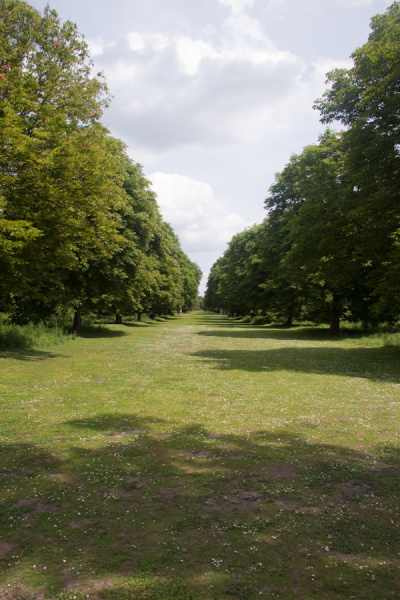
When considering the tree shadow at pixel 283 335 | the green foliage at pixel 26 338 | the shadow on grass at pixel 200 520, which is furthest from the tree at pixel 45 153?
the tree shadow at pixel 283 335

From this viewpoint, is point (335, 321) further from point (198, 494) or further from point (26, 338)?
point (198, 494)

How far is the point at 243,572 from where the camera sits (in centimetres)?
370

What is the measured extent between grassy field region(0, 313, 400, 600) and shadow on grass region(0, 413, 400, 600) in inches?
0.7

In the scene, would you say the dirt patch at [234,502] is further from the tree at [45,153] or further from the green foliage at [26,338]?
the green foliage at [26,338]

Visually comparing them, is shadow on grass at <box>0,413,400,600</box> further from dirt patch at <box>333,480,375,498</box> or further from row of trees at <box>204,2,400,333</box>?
row of trees at <box>204,2,400,333</box>

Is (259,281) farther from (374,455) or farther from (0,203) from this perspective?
(374,455)

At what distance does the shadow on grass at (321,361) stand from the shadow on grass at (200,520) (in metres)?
9.14

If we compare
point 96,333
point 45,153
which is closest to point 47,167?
point 45,153

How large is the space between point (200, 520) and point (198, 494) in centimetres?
67

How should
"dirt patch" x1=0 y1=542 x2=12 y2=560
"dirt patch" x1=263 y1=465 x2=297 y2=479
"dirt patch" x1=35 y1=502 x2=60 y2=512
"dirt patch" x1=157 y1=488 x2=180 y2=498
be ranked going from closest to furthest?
1. "dirt patch" x1=0 y1=542 x2=12 y2=560
2. "dirt patch" x1=35 y1=502 x2=60 y2=512
3. "dirt patch" x1=157 y1=488 x2=180 y2=498
4. "dirt patch" x1=263 y1=465 x2=297 y2=479

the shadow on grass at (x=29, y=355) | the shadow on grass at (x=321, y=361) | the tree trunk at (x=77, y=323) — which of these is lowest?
the shadow on grass at (x=29, y=355)

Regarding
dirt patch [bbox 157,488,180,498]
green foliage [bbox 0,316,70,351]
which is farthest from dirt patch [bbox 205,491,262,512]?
green foliage [bbox 0,316,70,351]

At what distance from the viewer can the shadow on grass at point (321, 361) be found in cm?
1590

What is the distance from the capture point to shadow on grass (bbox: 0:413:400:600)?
3.57 meters
